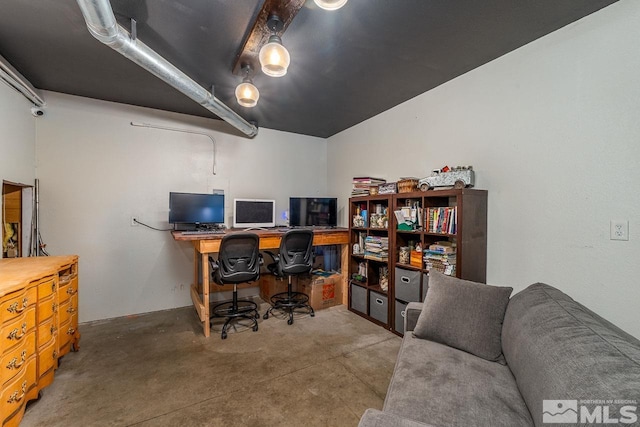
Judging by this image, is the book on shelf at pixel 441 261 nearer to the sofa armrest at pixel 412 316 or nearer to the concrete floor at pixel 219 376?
the sofa armrest at pixel 412 316

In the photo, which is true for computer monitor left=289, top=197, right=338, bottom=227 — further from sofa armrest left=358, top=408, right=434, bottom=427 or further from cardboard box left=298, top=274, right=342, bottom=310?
sofa armrest left=358, top=408, right=434, bottom=427

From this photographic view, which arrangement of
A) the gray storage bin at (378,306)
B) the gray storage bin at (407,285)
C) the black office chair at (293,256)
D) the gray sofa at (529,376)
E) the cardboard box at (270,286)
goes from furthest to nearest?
the cardboard box at (270,286) → the black office chair at (293,256) → the gray storage bin at (378,306) → the gray storage bin at (407,285) → the gray sofa at (529,376)

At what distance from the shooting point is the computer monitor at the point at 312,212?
4066mm

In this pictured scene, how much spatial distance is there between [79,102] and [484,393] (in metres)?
4.46

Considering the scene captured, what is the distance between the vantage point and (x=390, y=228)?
9.71ft

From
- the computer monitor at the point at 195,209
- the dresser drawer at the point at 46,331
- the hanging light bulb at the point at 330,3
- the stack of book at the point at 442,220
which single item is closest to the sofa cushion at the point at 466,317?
the stack of book at the point at 442,220

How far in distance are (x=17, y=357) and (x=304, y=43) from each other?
274 centimetres

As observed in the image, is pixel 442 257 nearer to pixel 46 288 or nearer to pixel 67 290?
pixel 46 288

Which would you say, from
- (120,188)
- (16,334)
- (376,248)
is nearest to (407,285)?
(376,248)

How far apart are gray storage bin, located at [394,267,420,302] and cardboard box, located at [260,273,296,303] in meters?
1.65

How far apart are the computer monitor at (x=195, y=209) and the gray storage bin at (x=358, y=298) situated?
6.34 ft

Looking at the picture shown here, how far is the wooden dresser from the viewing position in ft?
4.89

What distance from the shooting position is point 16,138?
8.23 ft

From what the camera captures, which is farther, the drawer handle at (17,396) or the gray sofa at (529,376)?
the drawer handle at (17,396)
